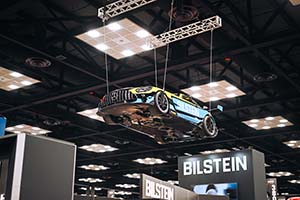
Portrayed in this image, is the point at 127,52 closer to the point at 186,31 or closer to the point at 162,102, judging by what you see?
the point at 186,31

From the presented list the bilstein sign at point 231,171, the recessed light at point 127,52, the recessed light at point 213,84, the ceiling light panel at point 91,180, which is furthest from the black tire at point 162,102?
the ceiling light panel at point 91,180

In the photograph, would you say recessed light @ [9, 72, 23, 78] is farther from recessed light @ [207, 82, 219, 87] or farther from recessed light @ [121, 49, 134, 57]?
recessed light @ [207, 82, 219, 87]

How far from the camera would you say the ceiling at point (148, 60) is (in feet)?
30.1

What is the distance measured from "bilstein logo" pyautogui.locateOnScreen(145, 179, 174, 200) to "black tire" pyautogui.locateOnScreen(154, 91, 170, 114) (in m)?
1.23

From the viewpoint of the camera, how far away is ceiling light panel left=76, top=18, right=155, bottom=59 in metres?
8.75

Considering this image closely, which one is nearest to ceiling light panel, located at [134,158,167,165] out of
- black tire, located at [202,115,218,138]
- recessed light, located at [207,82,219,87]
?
recessed light, located at [207,82,219,87]

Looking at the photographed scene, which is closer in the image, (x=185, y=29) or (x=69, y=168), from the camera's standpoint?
(x=69, y=168)

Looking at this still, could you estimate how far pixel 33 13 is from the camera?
9.76m

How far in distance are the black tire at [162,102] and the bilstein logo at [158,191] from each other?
1228mm

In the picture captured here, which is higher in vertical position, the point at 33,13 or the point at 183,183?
the point at 33,13

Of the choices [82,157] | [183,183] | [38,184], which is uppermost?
[82,157]

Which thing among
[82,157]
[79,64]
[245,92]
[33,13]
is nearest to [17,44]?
[33,13]

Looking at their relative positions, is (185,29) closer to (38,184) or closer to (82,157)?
(38,184)

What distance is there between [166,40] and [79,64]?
128 inches
